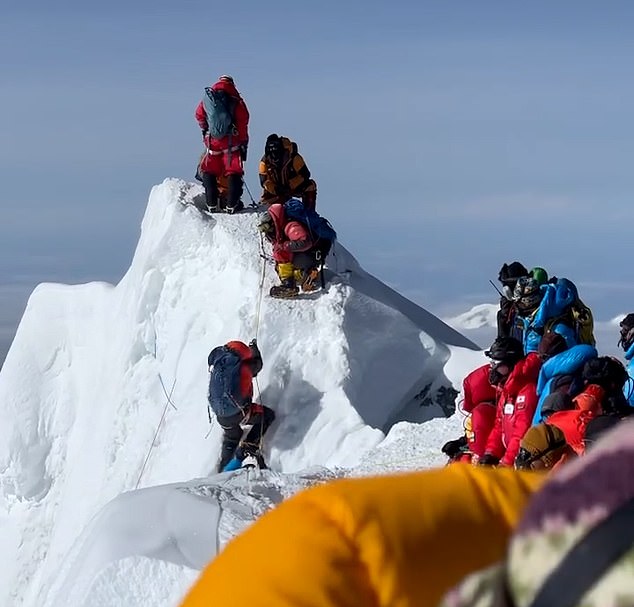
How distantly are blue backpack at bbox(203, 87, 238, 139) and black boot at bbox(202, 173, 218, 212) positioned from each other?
53 cm

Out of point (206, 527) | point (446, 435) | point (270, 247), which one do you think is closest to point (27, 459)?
point (270, 247)

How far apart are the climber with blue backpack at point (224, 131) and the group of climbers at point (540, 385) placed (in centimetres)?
377

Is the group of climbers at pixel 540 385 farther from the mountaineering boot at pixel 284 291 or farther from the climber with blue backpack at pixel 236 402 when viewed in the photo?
the mountaineering boot at pixel 284 291

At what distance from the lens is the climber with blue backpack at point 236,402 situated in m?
8.88

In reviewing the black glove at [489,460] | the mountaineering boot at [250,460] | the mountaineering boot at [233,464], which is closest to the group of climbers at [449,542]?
the black glove at [489,460]

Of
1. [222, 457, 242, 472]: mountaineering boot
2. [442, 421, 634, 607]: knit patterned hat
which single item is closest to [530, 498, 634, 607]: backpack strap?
[442, 421, 634, 607]: knit patterned hat

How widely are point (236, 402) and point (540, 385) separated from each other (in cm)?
304

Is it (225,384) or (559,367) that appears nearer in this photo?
(559,367)

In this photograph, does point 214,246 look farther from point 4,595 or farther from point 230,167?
point 4,595

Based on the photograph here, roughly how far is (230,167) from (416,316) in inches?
98.3

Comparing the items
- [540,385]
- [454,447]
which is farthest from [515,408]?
[454,447]

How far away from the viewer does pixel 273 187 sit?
10852 millimetres

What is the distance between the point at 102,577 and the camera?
4500mm

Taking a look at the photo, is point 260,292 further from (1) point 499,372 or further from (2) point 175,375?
(1) point 499,372
